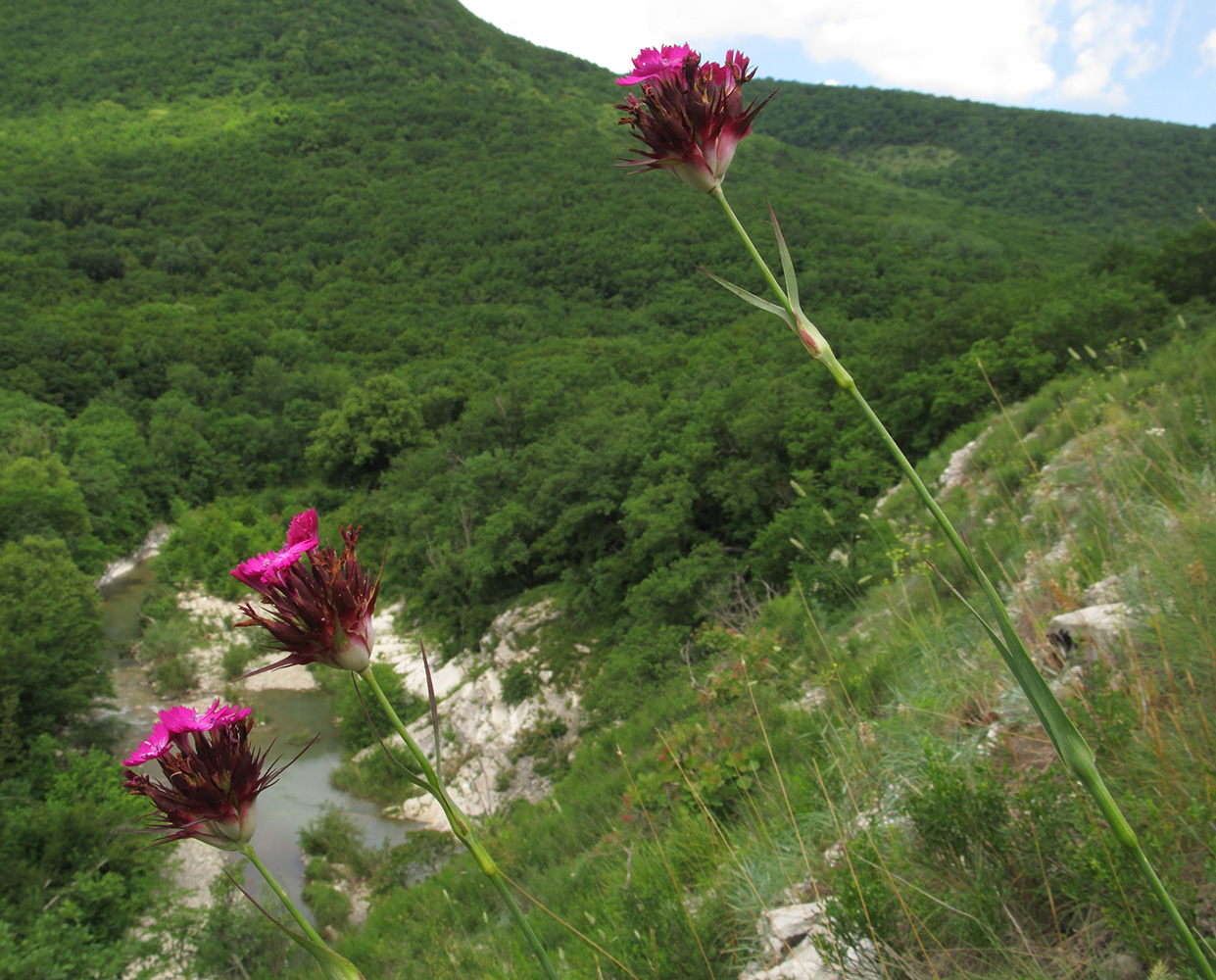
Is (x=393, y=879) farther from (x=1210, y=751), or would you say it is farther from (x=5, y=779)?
(x=1210, y=751)

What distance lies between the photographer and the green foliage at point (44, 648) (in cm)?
1475

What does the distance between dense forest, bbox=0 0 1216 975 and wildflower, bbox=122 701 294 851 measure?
3.30 metres

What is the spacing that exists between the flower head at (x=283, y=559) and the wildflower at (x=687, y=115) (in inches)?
25.3

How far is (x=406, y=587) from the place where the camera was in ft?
→ 77.5

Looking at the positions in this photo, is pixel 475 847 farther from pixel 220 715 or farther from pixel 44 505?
pixel 44 505

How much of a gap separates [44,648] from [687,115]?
20.4 m

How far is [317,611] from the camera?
790 mm

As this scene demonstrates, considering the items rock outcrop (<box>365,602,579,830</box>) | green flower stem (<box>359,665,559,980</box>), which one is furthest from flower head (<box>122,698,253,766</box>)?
rock outcrop (<box>365,602,579,830</box>)

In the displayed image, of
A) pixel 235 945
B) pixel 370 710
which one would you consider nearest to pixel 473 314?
pixel 370 710

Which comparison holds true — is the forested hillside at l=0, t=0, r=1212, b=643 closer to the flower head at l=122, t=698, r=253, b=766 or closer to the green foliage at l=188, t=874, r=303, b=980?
the flower head at l=122, t=698, r=253, b=766

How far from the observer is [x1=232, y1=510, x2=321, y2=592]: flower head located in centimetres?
79

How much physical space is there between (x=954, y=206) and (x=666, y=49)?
61154 mm

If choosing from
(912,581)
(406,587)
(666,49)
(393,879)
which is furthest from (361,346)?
(666,49)

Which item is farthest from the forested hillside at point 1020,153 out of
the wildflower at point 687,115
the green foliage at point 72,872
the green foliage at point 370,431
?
the green foliage at point 72,872
